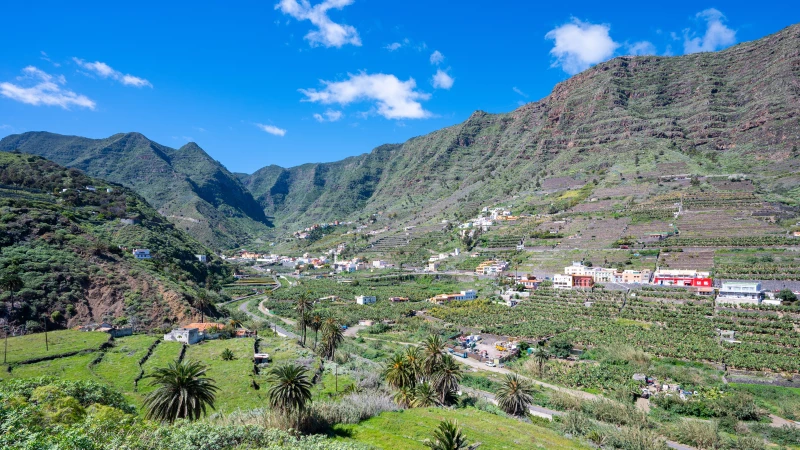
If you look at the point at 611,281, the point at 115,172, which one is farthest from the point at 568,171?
the point at 115,172

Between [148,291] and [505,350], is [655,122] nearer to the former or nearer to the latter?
[505,350]

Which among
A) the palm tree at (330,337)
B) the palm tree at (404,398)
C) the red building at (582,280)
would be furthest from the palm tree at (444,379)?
the red building at (582,280)

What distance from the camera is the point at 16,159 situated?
273 feet

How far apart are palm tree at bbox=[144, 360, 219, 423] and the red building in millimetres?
64661

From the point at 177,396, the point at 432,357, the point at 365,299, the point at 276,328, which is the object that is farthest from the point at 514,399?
the point at 365,299

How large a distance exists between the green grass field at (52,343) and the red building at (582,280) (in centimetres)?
6695

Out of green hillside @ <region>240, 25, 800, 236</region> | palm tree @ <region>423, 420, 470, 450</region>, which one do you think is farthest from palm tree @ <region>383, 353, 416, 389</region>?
green hillside @ <region>240, 25, 800, 236</region>

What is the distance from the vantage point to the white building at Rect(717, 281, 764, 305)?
50562mm

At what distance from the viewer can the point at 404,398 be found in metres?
25.3

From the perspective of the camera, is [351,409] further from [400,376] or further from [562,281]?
[562,281]

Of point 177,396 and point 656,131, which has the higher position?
point 656,131

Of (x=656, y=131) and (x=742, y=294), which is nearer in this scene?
(x=742, y=294)

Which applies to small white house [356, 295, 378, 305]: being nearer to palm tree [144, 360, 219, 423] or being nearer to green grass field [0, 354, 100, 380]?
green grass field [0, 354, 100, 380]

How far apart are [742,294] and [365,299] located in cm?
5912
